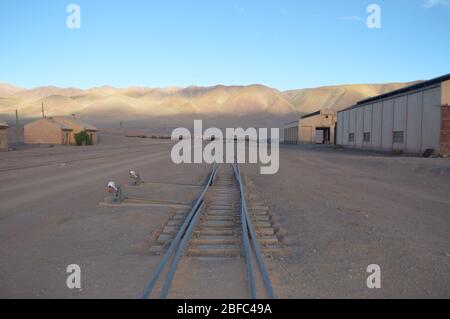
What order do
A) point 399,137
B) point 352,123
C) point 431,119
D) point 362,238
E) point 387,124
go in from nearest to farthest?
point 362,238 < point 431,119 < point 399,137 < point 387,124 < point 352,123

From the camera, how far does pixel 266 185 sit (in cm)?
1684

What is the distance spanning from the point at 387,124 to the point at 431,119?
7359 mm

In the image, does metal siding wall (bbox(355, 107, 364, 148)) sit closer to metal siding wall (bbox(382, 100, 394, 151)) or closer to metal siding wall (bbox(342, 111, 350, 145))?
metal siding wall (bbox(342, 111, 350, 145))

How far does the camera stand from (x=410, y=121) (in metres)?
33.8

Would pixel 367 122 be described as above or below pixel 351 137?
above

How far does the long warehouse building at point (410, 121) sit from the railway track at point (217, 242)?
24289 mm

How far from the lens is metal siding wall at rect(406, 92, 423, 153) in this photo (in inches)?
1280

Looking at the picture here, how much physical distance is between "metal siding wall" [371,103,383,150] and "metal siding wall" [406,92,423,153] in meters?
5.77

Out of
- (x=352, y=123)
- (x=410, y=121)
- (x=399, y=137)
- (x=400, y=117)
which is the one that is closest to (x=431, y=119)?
(x=410, y=121)

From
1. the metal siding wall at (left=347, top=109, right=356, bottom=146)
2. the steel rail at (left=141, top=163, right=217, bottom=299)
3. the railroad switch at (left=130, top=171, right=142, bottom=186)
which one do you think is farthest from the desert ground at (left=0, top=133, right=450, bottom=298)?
the metal siding wall at (left=347, top=109, right=356, bottom=146)

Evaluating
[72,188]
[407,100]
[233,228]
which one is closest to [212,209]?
[233,228]

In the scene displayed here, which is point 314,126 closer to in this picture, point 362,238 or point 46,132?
point 46,132

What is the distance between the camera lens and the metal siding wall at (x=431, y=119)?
30125mm
